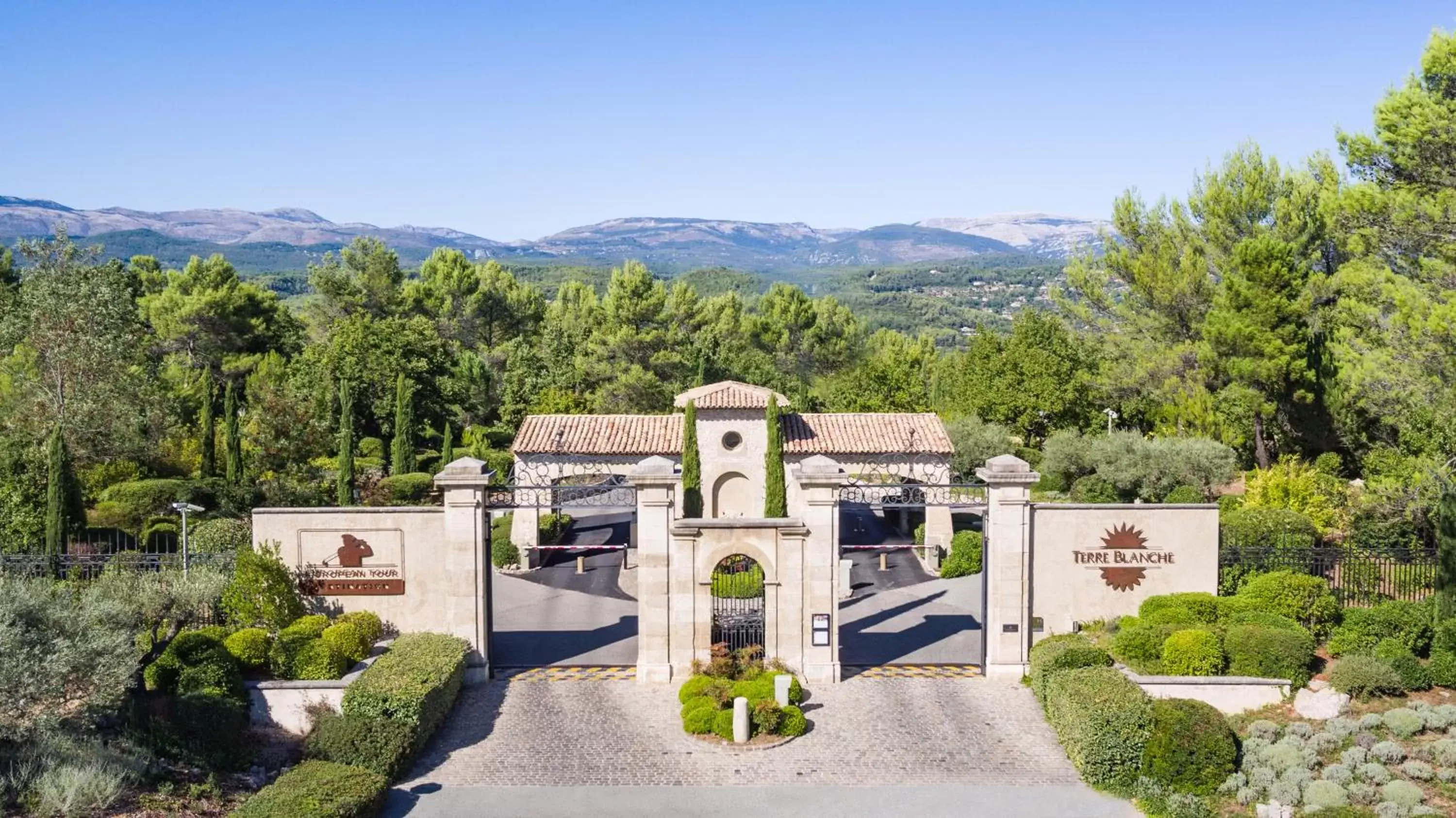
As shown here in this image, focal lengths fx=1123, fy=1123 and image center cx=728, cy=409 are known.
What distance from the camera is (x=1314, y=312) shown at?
3938cm

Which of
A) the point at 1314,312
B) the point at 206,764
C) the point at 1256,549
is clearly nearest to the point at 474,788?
the point at 206,764

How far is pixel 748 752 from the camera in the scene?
19.0m

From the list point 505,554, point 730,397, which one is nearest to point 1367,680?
point 730,397

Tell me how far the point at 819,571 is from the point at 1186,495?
17.0 metres

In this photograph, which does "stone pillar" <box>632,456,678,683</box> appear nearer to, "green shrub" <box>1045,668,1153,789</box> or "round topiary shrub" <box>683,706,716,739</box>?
"round topiary shrub" <box>683,706,716,739</box>

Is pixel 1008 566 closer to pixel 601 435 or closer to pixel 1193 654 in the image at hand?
pixel 1193 654

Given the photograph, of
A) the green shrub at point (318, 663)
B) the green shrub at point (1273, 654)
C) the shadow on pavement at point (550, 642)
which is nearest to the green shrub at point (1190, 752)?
the green shrub at point (1273, 654)

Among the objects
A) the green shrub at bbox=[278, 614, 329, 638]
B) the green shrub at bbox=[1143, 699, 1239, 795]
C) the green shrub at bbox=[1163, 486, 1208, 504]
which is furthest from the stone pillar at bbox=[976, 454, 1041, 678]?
the green shrub at bbox=[278, 614, 329, 638]

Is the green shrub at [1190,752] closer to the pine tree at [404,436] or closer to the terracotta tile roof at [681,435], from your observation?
the terracotta tile roof at [681,435]

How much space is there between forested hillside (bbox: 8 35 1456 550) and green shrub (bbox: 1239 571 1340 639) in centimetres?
582

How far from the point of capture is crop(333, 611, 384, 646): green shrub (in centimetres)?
2219

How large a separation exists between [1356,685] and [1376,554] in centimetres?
548

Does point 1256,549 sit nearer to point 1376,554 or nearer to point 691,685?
point 1376,554

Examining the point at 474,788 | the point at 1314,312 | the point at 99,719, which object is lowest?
the point at 474,788
